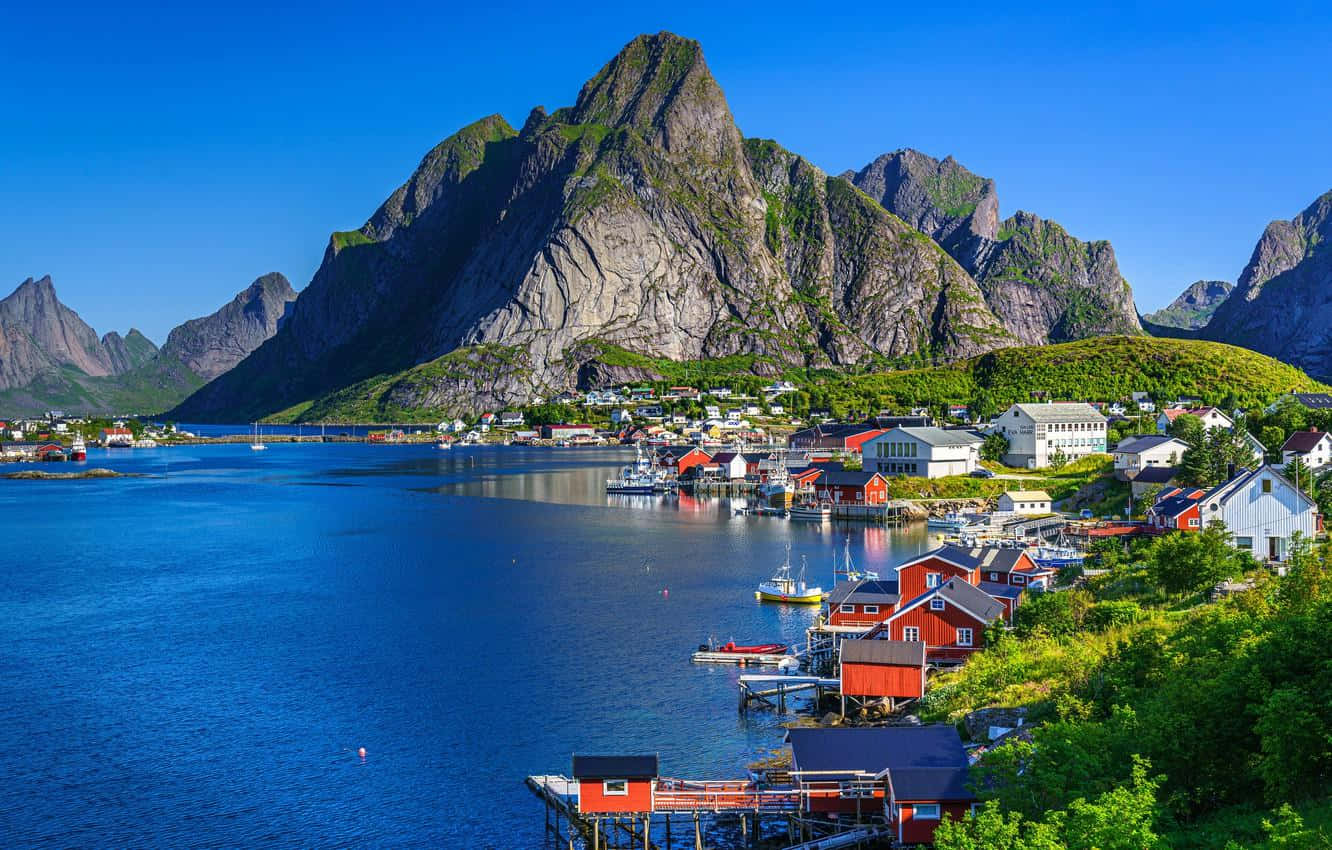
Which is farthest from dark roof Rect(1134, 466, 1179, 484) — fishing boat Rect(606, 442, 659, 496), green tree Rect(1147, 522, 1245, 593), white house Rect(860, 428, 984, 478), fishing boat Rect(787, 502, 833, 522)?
fishing boat Rect(606, 442, 659, 496)

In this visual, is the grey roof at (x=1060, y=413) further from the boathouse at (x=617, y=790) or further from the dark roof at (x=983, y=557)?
the boathouse at (x=617, y=790)

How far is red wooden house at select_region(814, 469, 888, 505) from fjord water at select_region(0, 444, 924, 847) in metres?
9.28

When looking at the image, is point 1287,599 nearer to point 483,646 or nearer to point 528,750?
point 528,750

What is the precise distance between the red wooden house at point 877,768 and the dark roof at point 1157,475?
2200 inches

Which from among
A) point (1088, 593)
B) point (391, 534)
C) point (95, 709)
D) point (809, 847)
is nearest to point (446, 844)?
point (809, 847)

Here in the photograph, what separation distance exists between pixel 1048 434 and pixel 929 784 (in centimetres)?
9300

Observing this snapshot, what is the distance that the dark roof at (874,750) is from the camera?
28891mm

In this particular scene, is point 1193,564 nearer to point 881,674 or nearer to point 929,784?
point 881,674

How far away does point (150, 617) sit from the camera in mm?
58906

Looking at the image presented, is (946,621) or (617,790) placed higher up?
(946,621)

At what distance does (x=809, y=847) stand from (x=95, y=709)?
95.1 feet

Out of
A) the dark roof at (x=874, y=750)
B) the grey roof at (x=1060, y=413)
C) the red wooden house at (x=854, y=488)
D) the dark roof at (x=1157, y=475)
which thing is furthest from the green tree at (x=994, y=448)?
the dark roof at (x=874, y=750)

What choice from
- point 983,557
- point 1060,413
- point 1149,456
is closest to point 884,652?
point 983,557

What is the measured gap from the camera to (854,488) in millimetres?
104688
